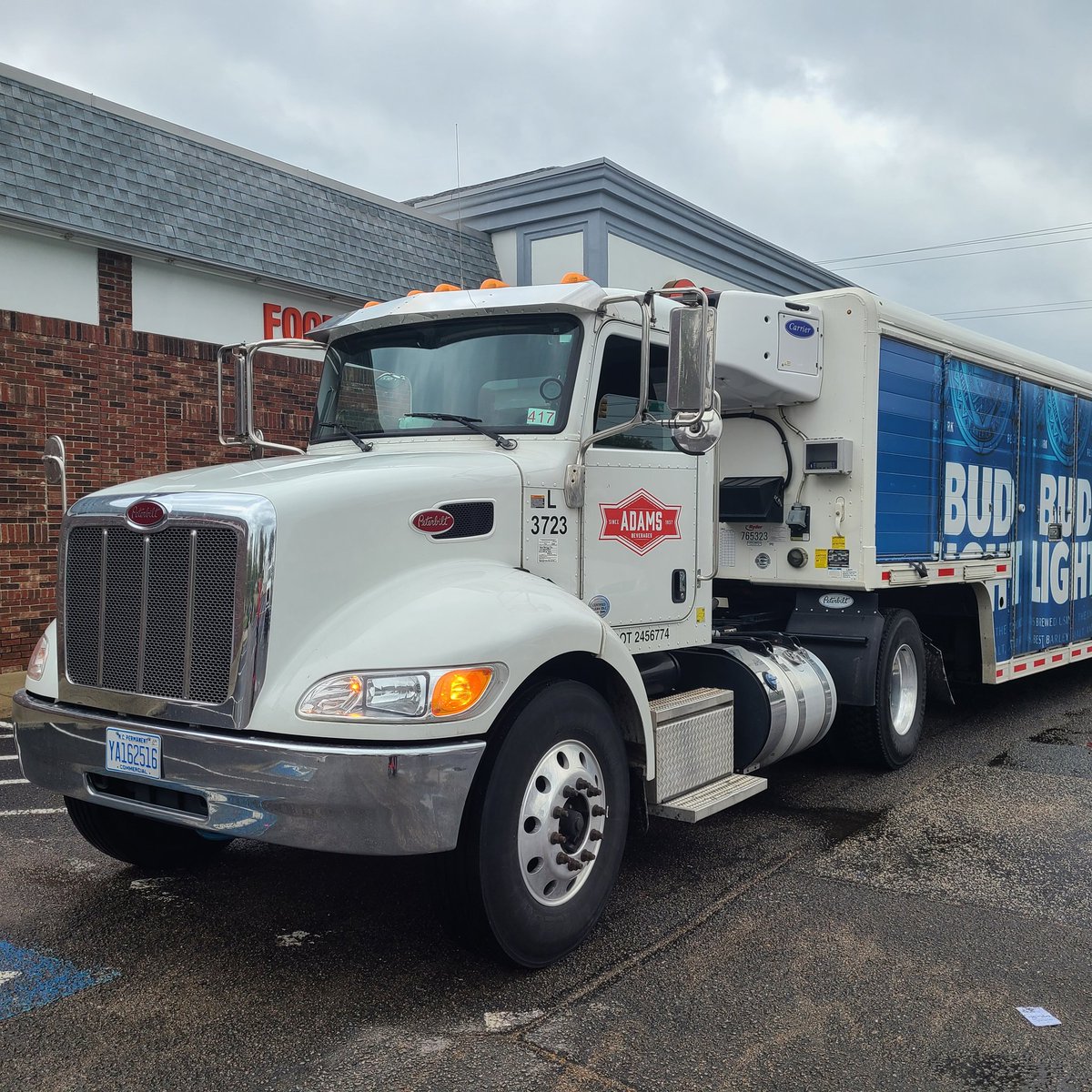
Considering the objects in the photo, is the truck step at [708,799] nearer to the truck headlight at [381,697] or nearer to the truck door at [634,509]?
the truck door at [634,509]

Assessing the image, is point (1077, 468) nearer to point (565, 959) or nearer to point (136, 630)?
point (565, 959)

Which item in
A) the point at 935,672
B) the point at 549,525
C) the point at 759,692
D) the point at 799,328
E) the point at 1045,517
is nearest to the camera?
the point at 549,525

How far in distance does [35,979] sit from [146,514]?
1.68 meters

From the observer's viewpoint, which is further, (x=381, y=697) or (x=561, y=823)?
(x=561, y=823)

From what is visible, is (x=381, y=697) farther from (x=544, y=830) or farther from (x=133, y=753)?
(x=133, y=753)

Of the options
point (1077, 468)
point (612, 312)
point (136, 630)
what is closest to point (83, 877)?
point (136, 630)

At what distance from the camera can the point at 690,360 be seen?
163 inches

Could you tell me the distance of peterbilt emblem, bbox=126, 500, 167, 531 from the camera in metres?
3.74

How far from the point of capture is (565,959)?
4.02 m

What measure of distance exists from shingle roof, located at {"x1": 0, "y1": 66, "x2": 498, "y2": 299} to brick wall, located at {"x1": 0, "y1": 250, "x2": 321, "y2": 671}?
576 millimetres

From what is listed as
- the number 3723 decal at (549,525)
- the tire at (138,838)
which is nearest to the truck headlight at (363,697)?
the number 3723 decal at (549,525)

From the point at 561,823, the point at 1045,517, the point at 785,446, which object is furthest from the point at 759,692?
the point at 1045,517

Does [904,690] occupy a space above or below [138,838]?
above

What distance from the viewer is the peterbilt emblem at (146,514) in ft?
12.3
